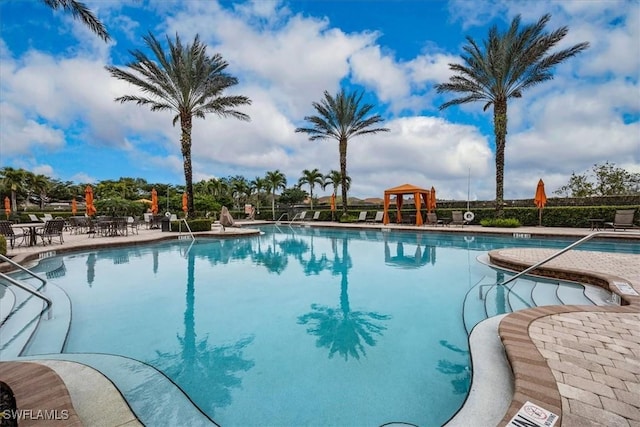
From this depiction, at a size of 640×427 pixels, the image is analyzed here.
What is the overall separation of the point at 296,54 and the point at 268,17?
1931mm

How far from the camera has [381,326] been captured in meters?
4.20

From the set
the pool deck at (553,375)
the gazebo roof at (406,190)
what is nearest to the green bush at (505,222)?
the gazebo roof at (406,190)

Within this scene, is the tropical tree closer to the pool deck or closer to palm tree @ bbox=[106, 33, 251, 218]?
palm tree @ bbox=[106, 33, 251, 218]

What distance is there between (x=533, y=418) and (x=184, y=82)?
17.8 metres

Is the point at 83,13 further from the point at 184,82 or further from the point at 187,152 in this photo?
the point at 187,152

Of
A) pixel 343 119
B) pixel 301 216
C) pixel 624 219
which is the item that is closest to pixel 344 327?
pixel 624 219

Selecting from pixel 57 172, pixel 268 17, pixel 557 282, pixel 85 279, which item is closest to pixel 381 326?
pixel 557 282

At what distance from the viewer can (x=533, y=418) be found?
1761 mm

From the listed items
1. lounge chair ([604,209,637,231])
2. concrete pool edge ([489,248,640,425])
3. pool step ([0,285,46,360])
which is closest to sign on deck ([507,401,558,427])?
concrete pool edge ([489,248,640,425])

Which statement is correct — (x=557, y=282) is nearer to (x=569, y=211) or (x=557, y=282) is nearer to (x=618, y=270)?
(x=618, y=270)

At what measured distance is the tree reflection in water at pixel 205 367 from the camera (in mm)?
2682

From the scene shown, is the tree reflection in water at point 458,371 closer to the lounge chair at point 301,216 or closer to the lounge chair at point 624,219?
the lounge chair at point 624,219

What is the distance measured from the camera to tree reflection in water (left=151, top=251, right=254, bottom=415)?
268 cm

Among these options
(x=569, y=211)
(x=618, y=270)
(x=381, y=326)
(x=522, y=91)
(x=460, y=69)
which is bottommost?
(x=381, y=326)
